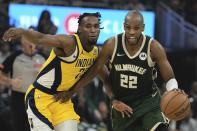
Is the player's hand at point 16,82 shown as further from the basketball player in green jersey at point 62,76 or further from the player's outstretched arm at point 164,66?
the player's outstretched arm at point 164,66

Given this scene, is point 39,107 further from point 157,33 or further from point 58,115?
point 157,33

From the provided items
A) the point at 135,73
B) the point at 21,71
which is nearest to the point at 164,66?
the point at 135,73

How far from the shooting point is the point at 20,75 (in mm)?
8367

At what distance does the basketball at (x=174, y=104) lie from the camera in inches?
238

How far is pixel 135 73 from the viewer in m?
6.37

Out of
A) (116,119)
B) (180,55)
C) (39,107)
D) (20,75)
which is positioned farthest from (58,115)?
(180,55)

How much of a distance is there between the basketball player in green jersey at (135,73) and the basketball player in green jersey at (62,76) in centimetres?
19

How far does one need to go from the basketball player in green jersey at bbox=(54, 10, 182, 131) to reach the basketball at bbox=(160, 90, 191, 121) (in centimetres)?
14

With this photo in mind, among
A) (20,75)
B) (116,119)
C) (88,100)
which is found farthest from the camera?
(88,100)

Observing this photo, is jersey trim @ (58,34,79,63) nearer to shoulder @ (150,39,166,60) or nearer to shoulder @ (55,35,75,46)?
shoulder @ (55,35,75,46)

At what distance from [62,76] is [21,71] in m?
2.22

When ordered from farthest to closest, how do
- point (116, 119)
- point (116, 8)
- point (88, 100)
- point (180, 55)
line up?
1. point (180, 55)
2. point (116, 8)
3. point (88, 100)
4. point (116, 119)

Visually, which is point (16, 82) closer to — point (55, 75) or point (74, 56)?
point (55, 75)

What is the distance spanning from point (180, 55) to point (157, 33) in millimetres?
992
